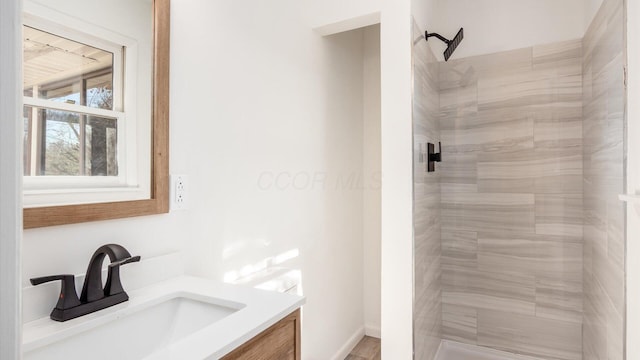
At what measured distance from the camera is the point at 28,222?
77 cm

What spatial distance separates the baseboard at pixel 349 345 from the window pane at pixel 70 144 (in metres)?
1.89

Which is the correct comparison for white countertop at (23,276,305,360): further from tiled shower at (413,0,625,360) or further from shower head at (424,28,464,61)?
shower head at (424,28,464,61)

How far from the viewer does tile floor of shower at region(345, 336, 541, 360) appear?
2.41 meters

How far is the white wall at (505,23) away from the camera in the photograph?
2.27 metres

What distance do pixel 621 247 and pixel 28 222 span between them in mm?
1919

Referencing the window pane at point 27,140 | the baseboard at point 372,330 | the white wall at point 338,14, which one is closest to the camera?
the window pane at point 27,140

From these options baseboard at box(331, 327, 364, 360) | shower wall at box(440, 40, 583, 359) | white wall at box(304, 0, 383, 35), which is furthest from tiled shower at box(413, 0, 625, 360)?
baseboard at box(331, 327, 364, 360)

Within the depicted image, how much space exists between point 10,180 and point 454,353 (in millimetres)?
2849

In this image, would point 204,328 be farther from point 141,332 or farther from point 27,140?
point 27,140

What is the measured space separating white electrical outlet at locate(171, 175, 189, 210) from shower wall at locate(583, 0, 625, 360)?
5.35ft

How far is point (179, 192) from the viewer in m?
1.17

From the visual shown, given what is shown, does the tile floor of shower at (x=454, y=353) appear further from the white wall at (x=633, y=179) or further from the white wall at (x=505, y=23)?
the white wall at (x=505, y=23)

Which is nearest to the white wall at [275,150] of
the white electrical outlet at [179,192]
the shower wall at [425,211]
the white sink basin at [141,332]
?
the white electrical outlet at [179,192]

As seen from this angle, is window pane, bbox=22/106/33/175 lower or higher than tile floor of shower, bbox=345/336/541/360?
higher
